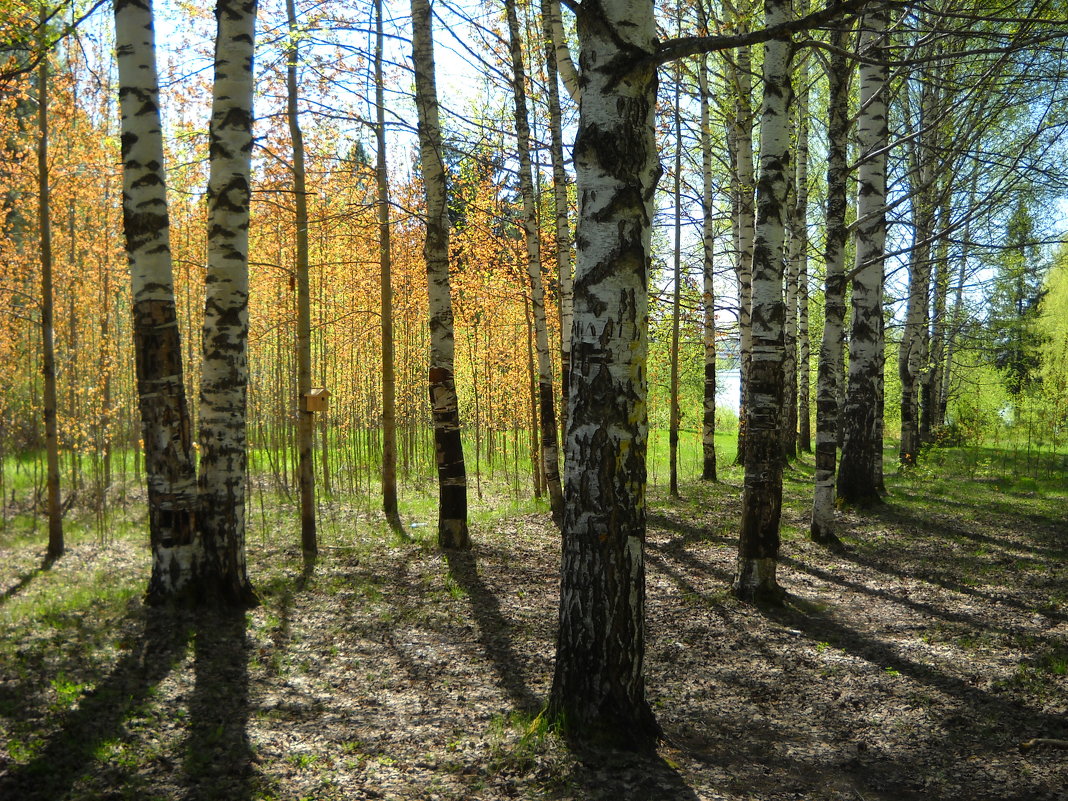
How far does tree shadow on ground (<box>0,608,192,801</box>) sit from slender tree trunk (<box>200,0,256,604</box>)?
630 millimetres

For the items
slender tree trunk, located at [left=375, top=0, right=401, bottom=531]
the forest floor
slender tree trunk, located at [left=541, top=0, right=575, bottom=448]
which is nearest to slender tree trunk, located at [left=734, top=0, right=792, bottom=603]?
the forest floor

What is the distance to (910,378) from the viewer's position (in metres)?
14.8

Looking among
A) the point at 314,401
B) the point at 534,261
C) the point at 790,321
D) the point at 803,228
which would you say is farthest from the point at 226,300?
the point at 790,321

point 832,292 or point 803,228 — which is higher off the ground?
point 803,228

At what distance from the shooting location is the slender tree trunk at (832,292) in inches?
299

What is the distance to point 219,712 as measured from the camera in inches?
152

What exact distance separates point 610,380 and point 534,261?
241 inches

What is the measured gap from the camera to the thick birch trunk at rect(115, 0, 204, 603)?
17.5ft

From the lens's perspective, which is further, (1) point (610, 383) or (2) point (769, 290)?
(2) point (769, 290)

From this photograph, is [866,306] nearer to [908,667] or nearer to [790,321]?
[790,321]

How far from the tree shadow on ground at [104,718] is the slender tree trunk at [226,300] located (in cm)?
63

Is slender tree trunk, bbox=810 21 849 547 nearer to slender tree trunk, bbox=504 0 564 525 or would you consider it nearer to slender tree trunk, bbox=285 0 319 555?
slender tree trunk, bbox=504 0 564 525

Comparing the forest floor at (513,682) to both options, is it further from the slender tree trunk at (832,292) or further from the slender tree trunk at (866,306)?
the slender tree trunk at (866,306)

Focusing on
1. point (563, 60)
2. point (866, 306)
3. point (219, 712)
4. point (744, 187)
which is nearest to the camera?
point (219, 712)
